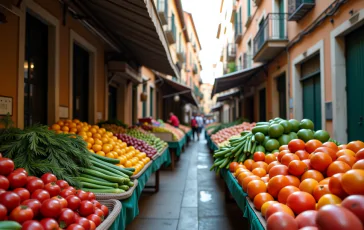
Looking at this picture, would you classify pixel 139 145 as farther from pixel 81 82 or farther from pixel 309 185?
pixel 309 185

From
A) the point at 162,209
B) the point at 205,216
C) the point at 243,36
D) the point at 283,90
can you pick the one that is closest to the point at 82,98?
the point at 162,209

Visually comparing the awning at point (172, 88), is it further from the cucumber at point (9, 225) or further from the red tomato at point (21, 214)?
the cucumber at point (9, 225)

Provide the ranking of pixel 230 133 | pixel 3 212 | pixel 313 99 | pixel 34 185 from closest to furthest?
pixel 3 212 → pixel 34 185 → pixel 230 133 → pixel 313 99

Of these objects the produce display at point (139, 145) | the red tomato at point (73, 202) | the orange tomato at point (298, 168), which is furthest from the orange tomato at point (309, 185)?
the produce display at point (139, 145)

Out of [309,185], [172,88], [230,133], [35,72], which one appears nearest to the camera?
[309,185]

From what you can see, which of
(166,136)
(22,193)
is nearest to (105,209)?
(22,193)

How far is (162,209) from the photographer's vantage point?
16.0 feet

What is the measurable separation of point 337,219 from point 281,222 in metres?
0.46

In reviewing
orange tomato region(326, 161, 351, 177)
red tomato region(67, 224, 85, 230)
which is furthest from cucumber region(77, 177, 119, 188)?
orange tomato region(326, 161, 351, 177)

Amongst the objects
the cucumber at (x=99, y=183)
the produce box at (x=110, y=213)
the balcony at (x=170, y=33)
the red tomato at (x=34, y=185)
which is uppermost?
the balcony at (x=170, y=33)

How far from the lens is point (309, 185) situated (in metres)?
2.16

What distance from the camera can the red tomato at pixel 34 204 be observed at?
1778 mm

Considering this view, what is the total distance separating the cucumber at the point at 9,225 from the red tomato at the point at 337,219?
1.50m

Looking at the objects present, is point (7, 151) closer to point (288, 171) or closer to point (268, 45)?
point (288, 171)
